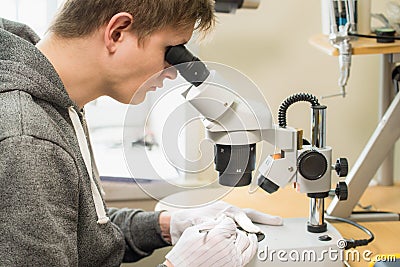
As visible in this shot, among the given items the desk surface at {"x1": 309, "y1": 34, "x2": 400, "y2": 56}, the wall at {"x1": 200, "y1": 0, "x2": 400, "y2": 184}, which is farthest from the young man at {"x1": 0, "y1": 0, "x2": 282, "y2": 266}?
the wall at {"x1": 200, "y1": 0, "x2": 400, "y2": 184}

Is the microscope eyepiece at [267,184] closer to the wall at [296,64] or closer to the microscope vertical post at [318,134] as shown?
the microscope vertical post at [318,134]

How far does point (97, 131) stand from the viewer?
202cm

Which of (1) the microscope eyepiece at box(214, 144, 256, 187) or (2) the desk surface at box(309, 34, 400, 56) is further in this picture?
(2) the desk surface at box(309, 34, 400, 56)

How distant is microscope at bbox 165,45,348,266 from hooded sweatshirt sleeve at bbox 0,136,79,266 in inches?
11.0

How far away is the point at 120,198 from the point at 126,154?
72 centimetres

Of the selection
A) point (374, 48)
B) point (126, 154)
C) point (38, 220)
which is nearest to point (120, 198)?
point (126, 154)

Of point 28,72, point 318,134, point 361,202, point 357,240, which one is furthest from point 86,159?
point 361,202

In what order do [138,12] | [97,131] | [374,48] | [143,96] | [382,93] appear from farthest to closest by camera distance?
1. [97,131]
2. [382,93]
3. [374,48]
4. [143,96]
5. [138,12]

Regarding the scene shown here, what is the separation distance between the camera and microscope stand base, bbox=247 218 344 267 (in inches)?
45.5

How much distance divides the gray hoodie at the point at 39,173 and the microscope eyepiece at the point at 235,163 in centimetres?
24

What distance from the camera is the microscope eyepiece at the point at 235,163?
43.6 inches

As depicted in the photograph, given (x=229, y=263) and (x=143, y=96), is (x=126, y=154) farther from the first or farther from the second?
(x=229, y=263)

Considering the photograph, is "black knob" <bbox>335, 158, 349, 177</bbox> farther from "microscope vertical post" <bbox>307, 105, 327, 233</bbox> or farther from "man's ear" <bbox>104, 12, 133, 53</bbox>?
"man's ear" <bbox>104, 12, 133, 53</bbox>

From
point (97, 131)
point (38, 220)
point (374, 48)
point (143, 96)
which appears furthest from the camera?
point (97, 131)
